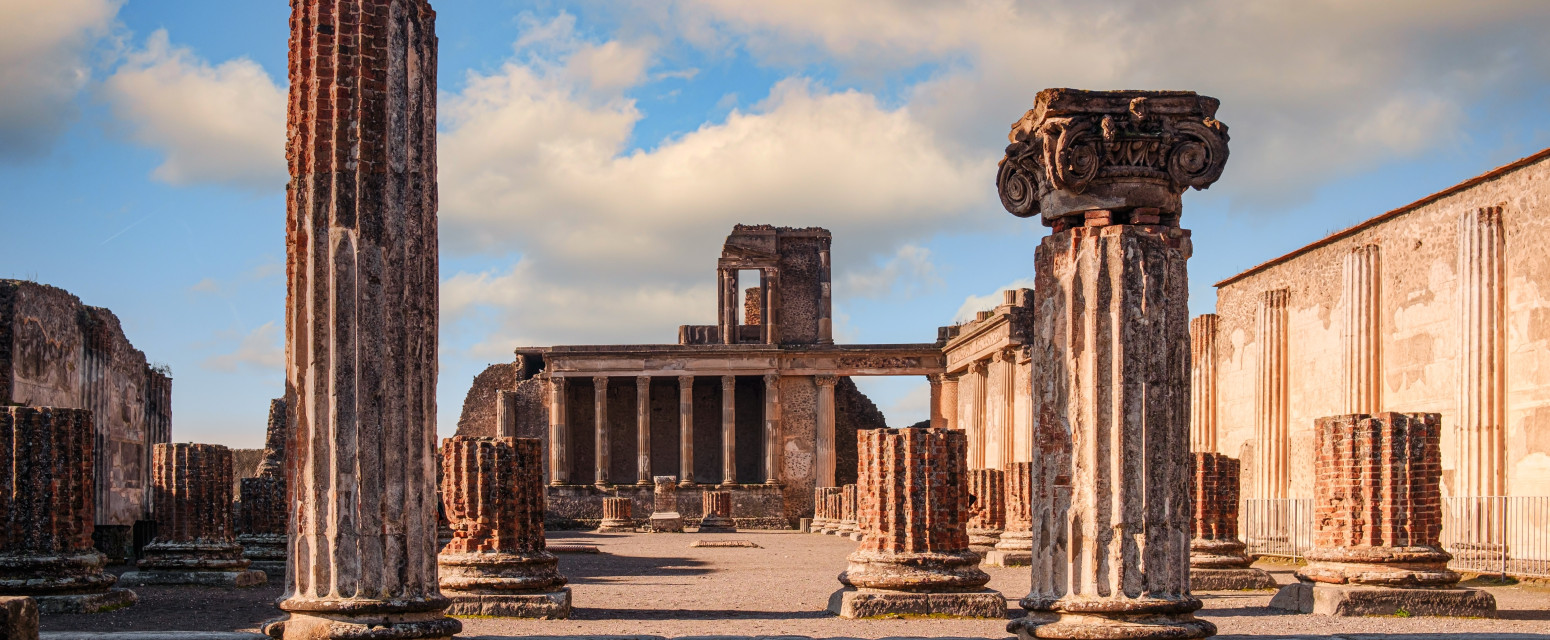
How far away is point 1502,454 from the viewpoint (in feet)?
60.6

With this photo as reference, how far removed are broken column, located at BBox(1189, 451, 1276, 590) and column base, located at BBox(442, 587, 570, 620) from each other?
269 inches

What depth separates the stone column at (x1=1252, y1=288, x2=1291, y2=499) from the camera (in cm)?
2511

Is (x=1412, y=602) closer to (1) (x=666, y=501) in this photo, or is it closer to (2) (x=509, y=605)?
(2) (x=509, y=605)

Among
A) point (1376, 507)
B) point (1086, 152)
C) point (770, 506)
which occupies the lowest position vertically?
point (770, 506)

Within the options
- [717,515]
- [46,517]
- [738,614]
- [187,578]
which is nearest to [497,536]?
[738,614]

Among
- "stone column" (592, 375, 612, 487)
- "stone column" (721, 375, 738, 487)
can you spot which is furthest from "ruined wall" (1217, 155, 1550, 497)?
"stone column" (592, 375, 612, 487)

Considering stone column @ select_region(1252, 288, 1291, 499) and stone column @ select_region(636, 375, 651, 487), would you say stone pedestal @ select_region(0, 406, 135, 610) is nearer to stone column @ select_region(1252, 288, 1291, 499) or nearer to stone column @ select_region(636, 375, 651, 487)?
stone column @ select_region(1252, 288, 1291, 499)

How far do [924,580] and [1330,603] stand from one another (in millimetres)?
3483

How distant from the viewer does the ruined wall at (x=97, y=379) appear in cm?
2028

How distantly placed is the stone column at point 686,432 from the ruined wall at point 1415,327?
16.5 m

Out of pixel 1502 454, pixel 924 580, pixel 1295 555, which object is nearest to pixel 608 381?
pixel 1295 555

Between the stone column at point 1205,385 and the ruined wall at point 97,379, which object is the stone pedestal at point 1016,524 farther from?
the ruined wall at point 97,379

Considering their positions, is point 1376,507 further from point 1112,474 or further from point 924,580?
point 1112,474

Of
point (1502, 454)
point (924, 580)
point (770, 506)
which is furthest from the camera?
point (770, 506)
